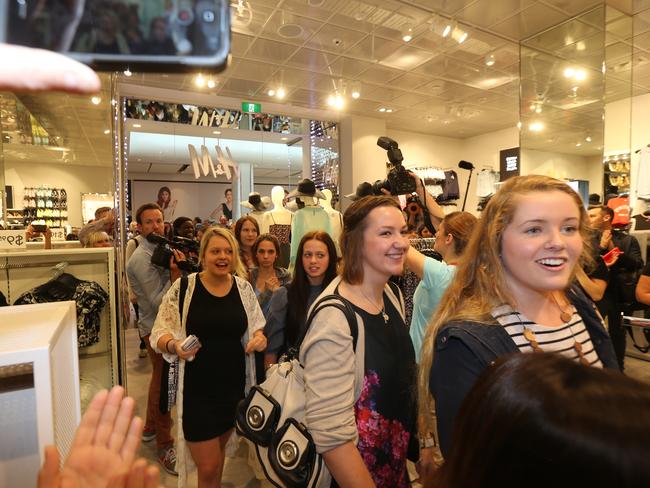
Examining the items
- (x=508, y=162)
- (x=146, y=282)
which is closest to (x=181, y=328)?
(x=146, y=282)

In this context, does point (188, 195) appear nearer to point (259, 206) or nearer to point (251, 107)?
point (251, 107)

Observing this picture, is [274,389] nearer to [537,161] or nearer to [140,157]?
→ [537,161]

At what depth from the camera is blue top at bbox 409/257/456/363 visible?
1.73 meters

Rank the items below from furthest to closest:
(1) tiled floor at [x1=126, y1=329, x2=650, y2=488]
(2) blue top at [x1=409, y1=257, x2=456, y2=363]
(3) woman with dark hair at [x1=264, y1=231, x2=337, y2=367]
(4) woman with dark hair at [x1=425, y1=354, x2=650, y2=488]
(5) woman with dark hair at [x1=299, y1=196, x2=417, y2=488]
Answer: (1) tiled floor at [x1=126, y1=329, x2=650, y2=488] < (3) woman with dark hair at [x1=264, y1=231, x2=337, y2=367] < (2) blue top at [x1=409, y1=257, x2=456, y2=363] < (5) woman with dark hair at [x1=299, y1=196, x2=417, y2=488] < (4) woman with dark hair at [x1=425, y1=354, x2=650, y2=488]

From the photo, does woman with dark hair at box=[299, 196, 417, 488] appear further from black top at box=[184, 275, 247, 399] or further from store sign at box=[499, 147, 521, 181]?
store sign at box=[499, 147, 521, 181]

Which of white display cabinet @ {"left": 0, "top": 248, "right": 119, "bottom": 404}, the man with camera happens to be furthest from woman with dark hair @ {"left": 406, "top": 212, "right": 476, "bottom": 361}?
the man with camera

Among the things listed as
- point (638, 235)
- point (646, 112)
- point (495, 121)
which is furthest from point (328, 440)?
point (495, 121)

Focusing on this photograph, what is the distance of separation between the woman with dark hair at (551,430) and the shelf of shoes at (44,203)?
4497mm

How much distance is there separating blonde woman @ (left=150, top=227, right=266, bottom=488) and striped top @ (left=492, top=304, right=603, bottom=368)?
1383 mm

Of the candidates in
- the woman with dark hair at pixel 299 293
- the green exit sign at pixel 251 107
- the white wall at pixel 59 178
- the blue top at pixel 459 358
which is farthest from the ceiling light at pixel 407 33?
the blue top at pixel 459 358

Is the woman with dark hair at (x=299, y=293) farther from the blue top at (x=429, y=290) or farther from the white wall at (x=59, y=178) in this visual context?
the white wall at (x=59, y=178)

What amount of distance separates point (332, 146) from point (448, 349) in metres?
6.98

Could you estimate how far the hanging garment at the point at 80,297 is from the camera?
2.04 metres

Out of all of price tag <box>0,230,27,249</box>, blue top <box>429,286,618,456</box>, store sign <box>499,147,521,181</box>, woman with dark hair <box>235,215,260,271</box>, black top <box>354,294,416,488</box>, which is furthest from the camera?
store sign <box>499,147,521,181</box>
